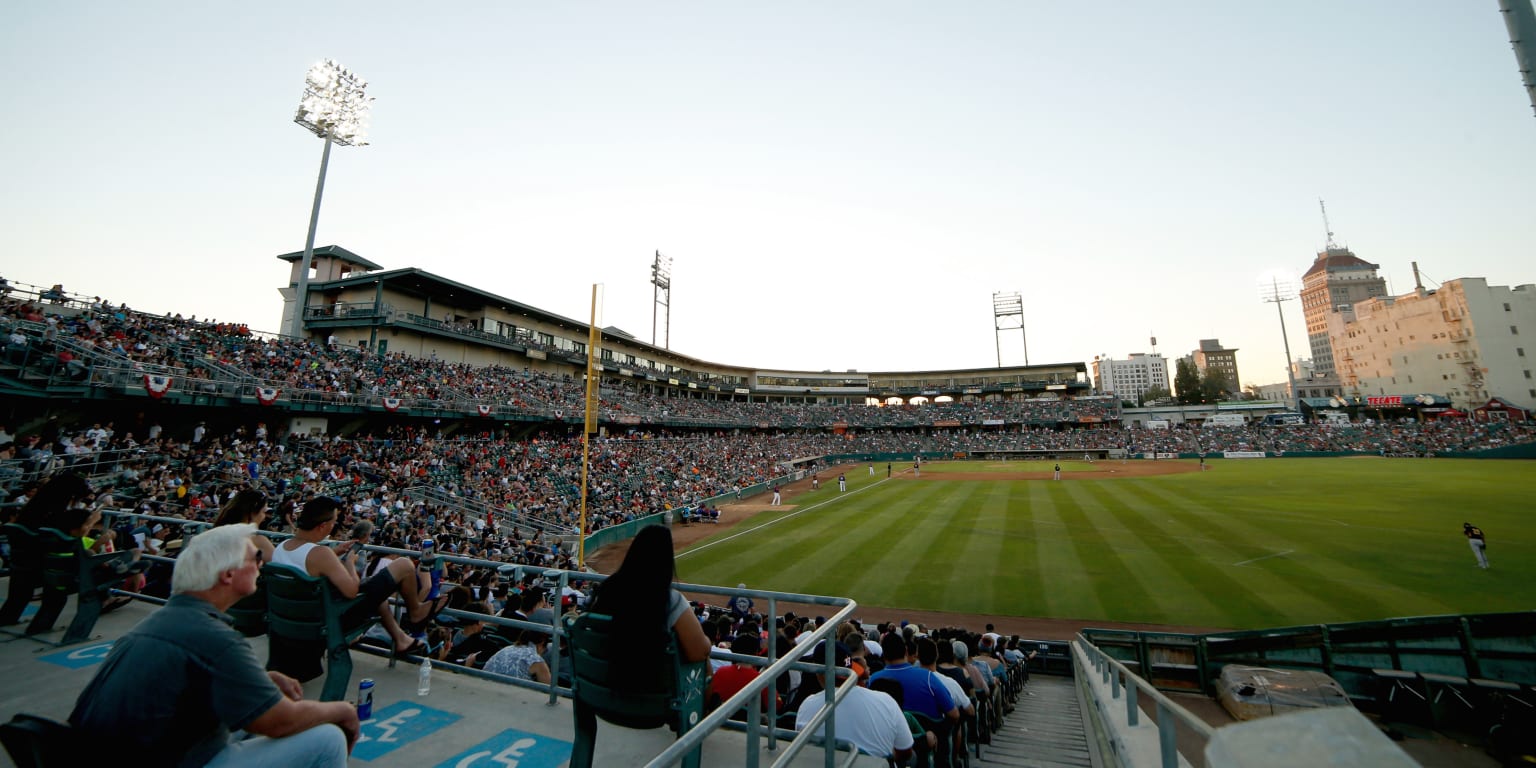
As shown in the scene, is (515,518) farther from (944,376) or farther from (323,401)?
(944,376)

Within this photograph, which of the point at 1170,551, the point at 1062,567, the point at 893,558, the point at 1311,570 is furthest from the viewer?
the point at 893,558

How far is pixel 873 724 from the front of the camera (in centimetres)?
449

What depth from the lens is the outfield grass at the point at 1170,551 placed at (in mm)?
15969

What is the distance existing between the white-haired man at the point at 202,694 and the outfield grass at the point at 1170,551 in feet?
53.1

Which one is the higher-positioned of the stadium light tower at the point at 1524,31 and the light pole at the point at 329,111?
the light pole at the point at 329,111

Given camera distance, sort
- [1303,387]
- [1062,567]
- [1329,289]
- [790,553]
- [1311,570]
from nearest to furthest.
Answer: [1311,570]
[1062,567]
[790,553]
[1303,387]
[1329,289]

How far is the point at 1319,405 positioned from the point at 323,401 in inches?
4289

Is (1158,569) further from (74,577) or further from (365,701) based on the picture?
(74,577)

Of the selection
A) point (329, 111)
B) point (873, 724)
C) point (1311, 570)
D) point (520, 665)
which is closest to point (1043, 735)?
point (873, 724)

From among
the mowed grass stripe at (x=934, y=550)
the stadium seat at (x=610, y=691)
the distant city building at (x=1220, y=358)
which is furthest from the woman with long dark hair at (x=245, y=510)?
the distant city building at (x=1220, y=358)

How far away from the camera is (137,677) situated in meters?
2.56

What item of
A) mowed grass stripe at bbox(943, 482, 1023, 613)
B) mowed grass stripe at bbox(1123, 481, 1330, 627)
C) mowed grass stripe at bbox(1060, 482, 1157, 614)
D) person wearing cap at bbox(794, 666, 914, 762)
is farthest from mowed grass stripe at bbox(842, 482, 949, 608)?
person wearing cap at bbox(794, 666, 914, 762)

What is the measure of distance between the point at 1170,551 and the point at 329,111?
45756 mm

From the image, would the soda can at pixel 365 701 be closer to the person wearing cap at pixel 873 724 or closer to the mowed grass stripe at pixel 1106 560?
the person wearing cap at pixel 873 724
